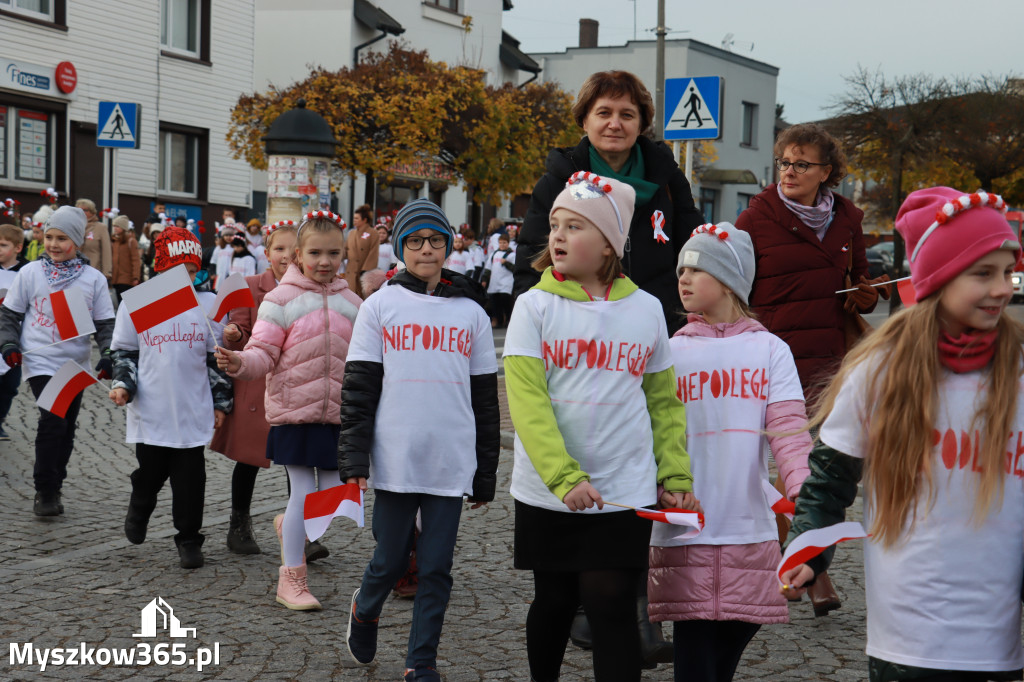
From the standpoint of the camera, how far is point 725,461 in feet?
11.9

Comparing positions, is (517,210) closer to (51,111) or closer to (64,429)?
(51,111)

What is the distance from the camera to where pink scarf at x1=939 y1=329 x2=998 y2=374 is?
2600mm

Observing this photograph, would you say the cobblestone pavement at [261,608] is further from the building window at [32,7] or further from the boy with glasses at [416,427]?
the building window at [32,7]

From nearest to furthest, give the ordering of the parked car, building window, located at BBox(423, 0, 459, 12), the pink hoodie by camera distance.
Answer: the pink hoodie → the parked car → building window, located at BBox(423, 0, 459, 12)

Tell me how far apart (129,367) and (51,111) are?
19597 mm

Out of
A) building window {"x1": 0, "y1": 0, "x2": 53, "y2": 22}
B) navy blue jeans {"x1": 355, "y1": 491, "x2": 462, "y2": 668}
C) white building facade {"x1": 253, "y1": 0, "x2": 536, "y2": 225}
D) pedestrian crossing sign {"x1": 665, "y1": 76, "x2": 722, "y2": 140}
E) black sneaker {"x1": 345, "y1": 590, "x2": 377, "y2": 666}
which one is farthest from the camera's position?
white building facade {"x1": 253, "y1": 0, "x2": 536, "y2": 225}

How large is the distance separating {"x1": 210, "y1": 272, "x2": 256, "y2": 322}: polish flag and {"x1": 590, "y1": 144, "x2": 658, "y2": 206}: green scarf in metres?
1.94

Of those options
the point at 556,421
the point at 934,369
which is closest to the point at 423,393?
the point at 556,421

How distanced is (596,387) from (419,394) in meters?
0.86

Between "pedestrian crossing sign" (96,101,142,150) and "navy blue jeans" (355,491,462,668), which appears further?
"pedestrian crossing sign" (96,101,142,150)

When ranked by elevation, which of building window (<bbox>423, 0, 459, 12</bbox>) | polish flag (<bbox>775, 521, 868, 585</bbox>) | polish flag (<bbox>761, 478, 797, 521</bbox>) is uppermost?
building window (<bbox>423, 0, 459, 12</bbox>)

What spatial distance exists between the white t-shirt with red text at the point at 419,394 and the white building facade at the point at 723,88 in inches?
1651

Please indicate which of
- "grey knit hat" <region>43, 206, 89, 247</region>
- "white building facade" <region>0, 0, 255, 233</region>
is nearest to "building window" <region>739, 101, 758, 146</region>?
"white building facade" <region>0, 0, 255, 233</region>

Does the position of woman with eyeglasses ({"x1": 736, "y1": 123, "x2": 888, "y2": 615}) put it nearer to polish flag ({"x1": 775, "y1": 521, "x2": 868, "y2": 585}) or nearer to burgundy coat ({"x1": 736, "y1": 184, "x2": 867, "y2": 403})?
burgundy coat ({"x1": 736, "y1": 184, "x2": 867, "y2": 403})
